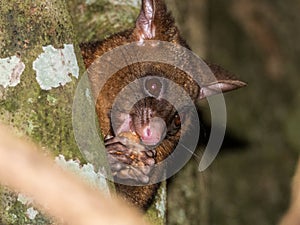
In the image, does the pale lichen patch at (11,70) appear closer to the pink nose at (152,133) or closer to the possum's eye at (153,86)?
the pink nose at (152,133)

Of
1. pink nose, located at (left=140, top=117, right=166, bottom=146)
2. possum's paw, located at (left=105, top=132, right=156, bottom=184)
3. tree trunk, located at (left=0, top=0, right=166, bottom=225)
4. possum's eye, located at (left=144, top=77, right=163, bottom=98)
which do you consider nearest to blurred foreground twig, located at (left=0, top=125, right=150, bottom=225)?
tree trunk, located at (left=0, top=0, right=166, bottom=225)

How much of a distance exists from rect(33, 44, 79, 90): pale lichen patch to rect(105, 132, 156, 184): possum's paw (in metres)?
0.90

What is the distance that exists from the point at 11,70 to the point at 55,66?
0.15 m

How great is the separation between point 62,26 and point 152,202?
1.34 m

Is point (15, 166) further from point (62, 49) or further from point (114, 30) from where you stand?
point (114, 30)

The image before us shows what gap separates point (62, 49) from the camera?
220 centimetres

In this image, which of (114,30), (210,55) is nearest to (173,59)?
(114,30)

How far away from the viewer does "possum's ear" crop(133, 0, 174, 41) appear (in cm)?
335

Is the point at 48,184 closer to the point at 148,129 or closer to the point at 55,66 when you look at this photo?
the point at 55,66

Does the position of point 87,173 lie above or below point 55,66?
below

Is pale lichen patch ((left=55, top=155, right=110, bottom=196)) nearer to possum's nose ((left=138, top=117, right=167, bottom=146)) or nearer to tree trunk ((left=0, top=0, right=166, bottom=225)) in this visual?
tree trunk ((left=0, top=0, right=166, bottom=225))

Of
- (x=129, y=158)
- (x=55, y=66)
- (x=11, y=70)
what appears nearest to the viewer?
(x=11, y=70)

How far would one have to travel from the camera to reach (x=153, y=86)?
348cm

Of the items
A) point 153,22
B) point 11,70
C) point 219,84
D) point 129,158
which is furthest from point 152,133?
point 11,70
